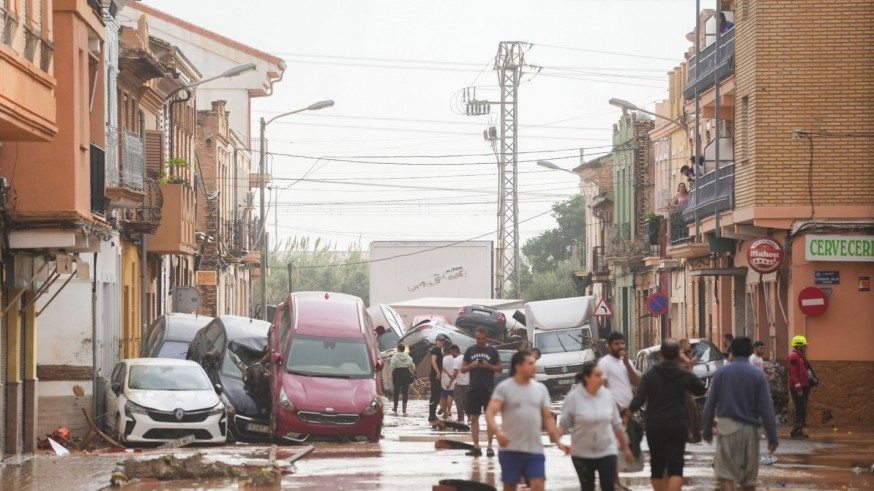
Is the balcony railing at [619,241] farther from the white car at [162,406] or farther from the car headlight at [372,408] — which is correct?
the white car at [162,406]

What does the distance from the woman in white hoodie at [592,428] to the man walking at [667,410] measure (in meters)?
0.78

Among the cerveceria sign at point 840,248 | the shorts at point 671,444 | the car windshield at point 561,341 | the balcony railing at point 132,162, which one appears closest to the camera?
the shorts at point 671,444

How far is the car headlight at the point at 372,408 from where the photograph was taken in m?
29.2

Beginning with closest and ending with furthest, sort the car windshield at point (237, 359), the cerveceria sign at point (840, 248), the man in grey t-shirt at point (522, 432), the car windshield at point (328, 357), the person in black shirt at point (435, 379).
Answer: the man in grey t-shirt at point (522, 432), the car windshield at point (328, 357), the car windshield at point (237, 359), the cerveceria sign at point (840, 248), the person in black shirt at point (435, 379)

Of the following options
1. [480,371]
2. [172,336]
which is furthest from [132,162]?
[480,371]

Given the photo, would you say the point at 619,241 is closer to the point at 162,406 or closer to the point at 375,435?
the point at 375,435

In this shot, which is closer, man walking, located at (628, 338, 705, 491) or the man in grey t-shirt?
the man in grey t-shirt

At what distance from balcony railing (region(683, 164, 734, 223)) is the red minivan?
33.8ft

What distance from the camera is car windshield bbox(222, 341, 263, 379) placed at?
32.7 meters

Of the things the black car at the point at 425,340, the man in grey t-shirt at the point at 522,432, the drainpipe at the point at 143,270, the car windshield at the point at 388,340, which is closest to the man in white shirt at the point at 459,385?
the drainpipe at the point at 143,270

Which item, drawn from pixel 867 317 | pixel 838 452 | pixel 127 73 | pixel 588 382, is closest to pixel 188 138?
pixel 127 73

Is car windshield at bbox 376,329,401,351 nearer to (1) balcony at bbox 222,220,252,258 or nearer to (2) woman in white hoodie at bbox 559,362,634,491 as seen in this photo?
(1) balcony at bbox 222,220,252,258

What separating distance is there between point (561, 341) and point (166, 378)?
957 inches

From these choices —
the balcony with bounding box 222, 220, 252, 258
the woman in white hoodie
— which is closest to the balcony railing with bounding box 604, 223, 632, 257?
the balcony with bounding box 222, 220, 252, 258
